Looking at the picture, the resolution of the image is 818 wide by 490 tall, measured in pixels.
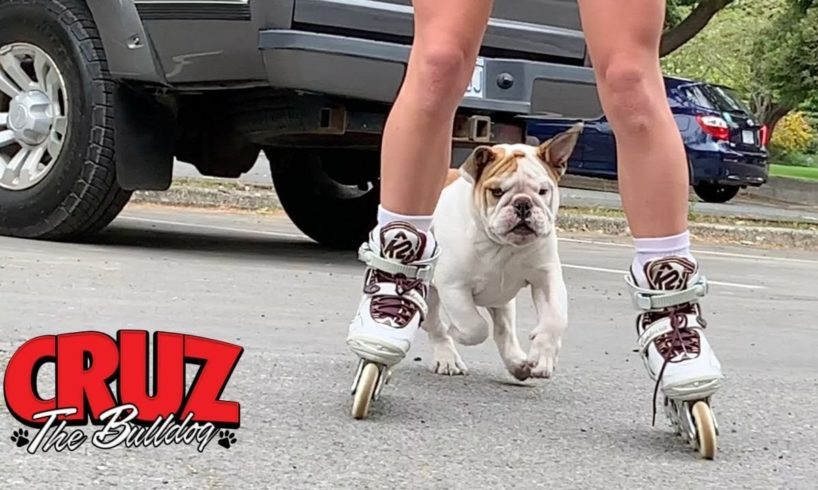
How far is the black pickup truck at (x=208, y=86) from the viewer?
4.78 metres

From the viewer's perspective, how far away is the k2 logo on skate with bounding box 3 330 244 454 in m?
2.19

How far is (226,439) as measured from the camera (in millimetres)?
2246

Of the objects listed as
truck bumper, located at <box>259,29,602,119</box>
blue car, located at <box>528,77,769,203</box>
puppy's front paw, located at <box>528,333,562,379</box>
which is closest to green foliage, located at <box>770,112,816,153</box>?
blue car, located at <box>528,77,769,203</box>

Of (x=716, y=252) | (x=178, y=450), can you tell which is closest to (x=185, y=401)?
(x=178, y=450)

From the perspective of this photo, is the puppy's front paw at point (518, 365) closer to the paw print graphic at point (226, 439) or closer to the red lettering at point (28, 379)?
the paw print graphic at point (226, 439)

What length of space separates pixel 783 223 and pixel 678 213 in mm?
8928

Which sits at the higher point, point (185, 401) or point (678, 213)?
point (678, 213)

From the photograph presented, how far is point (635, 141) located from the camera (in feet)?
8.23

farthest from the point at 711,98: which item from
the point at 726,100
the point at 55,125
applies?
the point at 55,125

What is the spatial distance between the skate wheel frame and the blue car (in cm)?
1230

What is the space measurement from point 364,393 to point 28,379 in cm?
63

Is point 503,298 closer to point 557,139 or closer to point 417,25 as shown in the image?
point 557,139

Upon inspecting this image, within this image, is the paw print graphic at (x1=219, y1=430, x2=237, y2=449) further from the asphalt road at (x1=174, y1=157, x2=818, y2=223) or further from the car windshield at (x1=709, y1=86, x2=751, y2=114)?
the car windshield at (x1=709, y1=86, x2=751, y2=114)

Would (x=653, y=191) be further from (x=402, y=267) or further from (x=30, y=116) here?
(x=30, y=116)
